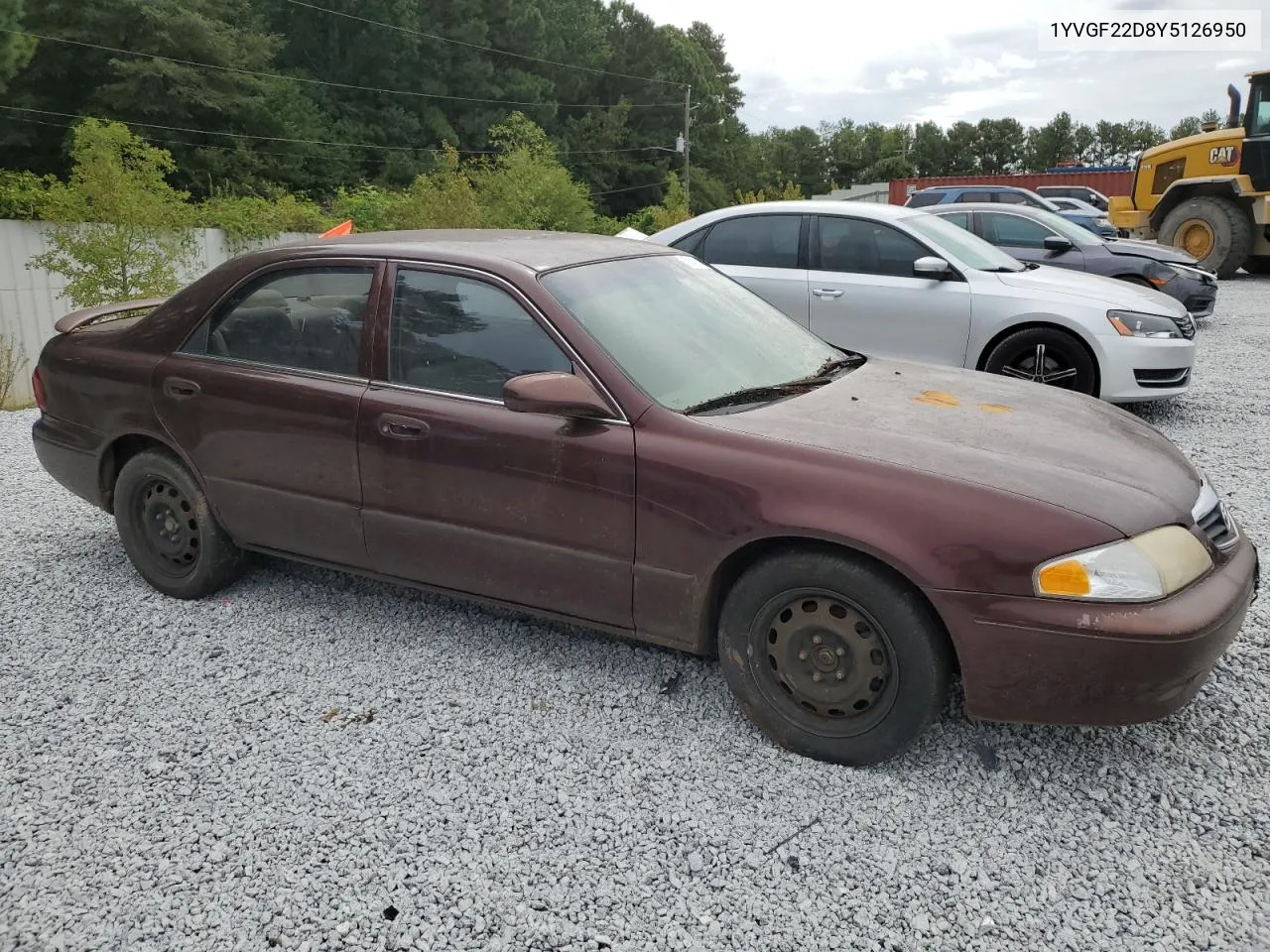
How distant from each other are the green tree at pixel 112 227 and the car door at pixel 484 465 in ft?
46.9

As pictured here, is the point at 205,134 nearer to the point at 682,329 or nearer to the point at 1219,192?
the point at 1219,192

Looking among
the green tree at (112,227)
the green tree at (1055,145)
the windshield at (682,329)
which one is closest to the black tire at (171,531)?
the windshield at (682,329)

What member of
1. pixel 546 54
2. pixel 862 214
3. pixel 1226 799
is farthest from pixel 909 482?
pixel 546 54

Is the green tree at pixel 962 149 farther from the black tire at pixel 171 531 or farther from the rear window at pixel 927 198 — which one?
the black tire at pixel 171 531

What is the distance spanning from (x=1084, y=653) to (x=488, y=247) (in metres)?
2.47

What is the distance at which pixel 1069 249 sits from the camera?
10.1 meters

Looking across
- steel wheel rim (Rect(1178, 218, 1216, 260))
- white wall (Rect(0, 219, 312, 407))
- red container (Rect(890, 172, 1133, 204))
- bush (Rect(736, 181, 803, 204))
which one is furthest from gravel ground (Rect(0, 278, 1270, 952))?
red container (Rect(890, 172, 1133, 204))

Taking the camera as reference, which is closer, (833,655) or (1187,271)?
(833,655)

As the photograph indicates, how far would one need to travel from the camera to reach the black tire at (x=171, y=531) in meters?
4.03

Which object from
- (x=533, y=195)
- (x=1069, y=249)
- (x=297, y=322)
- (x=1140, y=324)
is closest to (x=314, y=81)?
(x=533, y=195)

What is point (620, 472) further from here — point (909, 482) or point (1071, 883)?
point (1071, 883)

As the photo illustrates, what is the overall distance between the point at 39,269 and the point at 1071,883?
73.5ft

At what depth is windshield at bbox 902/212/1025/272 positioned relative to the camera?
7.00m

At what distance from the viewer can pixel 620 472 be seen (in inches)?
119
